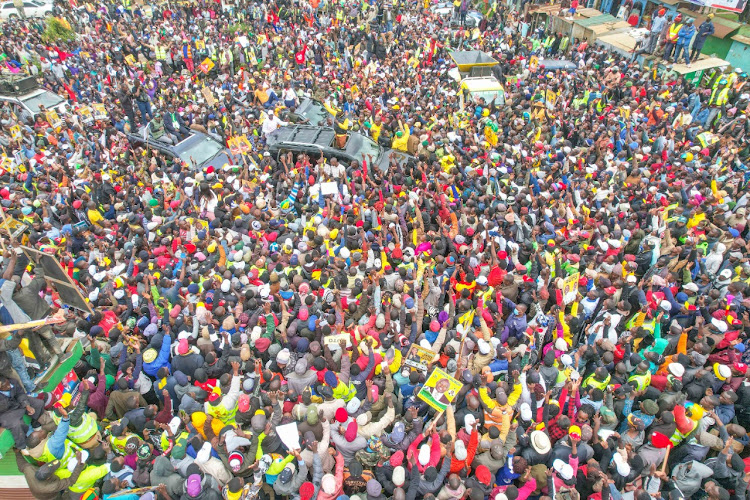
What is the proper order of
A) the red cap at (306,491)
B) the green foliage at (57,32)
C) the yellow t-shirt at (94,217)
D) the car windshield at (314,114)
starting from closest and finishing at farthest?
the red cap at (306,491) < the yellow t-shirt at (94,217) < the car windshield at (314,114) < the green foliage at (57,32)

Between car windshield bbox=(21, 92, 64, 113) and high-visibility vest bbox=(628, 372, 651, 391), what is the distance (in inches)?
656

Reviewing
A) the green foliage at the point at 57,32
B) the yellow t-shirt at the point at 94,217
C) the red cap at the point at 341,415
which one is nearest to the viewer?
the red cap at the point at 341,415

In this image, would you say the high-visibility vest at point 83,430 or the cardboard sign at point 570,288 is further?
the cardboard sign at point 570,288

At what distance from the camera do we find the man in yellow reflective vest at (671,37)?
14.8 meters

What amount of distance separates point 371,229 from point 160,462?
5206 mm

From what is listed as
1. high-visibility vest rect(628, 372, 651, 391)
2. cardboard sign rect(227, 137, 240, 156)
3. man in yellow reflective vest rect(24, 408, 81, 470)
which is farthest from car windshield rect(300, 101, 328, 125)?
high-visibility vest rect(628, 372, 651, 391)

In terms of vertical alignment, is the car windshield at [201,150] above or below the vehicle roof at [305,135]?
below

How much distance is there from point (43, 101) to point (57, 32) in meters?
8.16

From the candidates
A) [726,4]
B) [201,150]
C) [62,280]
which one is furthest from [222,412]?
[726,4]

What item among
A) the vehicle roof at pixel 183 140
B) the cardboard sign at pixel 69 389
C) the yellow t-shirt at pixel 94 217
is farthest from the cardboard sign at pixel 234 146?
the cardboard sign at pixel 69 389

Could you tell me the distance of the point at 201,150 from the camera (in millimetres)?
11469

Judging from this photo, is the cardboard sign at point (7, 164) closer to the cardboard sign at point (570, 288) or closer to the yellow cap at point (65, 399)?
the yellow cap at point (65, 399)

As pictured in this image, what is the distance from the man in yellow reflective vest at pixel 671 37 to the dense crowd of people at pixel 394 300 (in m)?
1.76

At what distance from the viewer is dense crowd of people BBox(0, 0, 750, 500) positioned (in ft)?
15.7
